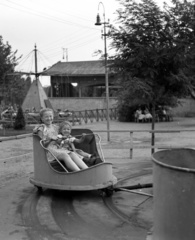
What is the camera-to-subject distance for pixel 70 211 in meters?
4.66

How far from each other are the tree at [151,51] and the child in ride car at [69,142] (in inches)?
75.7

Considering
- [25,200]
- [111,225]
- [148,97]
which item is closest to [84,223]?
[111,225]

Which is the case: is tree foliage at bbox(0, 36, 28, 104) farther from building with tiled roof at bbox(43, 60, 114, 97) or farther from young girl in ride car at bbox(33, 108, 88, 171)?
young girl in ride car at bbox(33, 108, 88, 171)

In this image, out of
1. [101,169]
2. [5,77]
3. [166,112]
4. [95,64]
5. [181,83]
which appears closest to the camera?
[101,169]

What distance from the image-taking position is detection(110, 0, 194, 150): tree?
680cm

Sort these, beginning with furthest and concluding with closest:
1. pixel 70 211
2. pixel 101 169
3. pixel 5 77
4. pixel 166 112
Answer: pixel 166 112 < pixel 5 77 < pixel 101 169 < pixel 70 211

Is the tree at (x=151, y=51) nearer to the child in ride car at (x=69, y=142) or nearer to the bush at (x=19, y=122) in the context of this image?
the child in ride car at (x=69, y=142)

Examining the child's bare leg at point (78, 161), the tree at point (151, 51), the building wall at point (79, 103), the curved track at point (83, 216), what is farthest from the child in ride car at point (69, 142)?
the building wall at point (79, 103)

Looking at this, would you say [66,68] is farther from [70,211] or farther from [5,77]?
[70,211]

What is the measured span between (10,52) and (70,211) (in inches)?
794

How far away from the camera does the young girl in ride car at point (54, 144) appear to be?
210 inches

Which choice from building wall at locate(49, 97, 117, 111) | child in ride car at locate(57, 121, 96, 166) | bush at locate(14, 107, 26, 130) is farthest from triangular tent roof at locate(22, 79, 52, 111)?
child in ride car at locate(57, 121, 96, 166)

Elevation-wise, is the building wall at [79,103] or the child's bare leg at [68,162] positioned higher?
the building wall at [79,103]

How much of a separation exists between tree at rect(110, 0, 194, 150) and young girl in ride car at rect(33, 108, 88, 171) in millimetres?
2093
